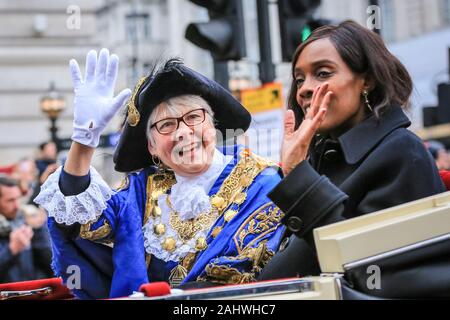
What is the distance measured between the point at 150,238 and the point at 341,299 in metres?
A: 1.36

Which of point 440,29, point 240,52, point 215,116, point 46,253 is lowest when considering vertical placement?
point 46,253

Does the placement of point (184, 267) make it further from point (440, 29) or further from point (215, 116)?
point (440, 29)

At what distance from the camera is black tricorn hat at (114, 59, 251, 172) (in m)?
3.82

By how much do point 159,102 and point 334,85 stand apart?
31.6 inches

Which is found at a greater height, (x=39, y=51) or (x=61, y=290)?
(x=39, y=51)

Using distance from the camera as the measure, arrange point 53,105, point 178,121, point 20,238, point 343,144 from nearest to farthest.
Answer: point 343,144, point 178,121, point 20,238, point 53,105

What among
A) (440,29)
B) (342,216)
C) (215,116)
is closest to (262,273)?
(342,216)

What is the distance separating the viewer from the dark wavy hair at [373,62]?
11.0 feet

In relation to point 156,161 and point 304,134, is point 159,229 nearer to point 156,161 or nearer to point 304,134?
point 156,161

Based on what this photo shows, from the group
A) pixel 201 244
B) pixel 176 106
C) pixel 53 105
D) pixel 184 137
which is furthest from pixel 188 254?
pixel 53 105

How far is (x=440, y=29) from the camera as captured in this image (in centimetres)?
3200

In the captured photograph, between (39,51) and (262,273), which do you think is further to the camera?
(39,51)

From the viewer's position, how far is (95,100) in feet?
11.4

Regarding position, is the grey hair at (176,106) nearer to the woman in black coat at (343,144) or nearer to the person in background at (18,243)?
the woman in black coat at (343,144)
